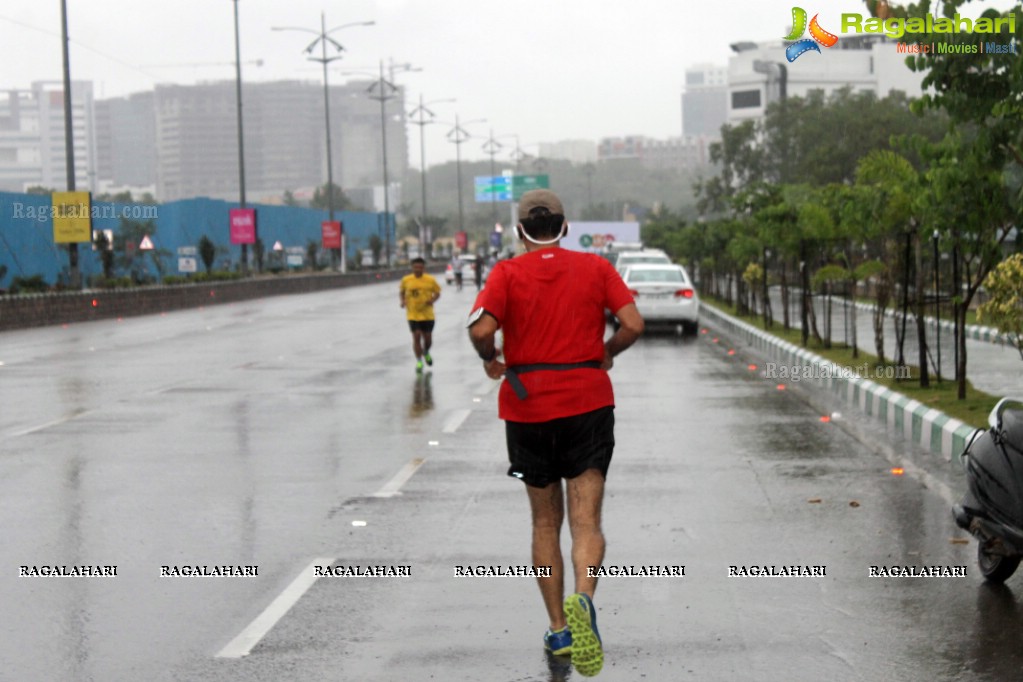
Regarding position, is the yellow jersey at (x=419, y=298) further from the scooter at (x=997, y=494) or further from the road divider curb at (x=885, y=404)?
the scooter at (x=997, y=494)

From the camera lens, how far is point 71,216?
38.9 meters

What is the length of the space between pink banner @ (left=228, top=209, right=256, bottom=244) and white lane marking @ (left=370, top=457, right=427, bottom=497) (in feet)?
152

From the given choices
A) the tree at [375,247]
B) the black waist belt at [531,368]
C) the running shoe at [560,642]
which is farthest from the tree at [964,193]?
the tree at [375,247]

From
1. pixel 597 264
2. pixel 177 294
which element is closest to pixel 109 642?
pixel 597 264

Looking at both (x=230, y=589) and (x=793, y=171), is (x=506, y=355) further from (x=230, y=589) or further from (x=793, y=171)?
(x=793, y=171)

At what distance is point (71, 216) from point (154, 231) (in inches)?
593

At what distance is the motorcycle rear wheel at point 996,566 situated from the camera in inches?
281

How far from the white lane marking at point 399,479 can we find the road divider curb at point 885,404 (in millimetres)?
4022

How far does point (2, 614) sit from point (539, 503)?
8.53ft

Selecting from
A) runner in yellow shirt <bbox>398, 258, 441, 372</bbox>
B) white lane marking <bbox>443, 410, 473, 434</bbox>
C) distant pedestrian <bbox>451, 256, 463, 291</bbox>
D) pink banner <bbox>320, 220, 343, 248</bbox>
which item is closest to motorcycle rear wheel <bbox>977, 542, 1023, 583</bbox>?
white lane marking <bbox>443, 410, 473, 434</bbox>

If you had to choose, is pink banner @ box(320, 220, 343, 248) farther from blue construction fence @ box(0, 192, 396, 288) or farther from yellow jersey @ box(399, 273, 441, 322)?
yellow jersey @ box(399, 273, 441, 322)

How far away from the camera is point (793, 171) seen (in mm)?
74938

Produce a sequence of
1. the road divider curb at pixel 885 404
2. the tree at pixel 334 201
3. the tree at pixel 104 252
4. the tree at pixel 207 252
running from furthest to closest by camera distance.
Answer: the tree at pixel 334 201 → the tree at pixel 207 252 → the tree at pixel 104 252 → the road divider curb at pixel 885 404

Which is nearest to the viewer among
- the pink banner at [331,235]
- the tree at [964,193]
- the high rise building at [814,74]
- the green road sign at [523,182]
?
the tree at [964,193]
